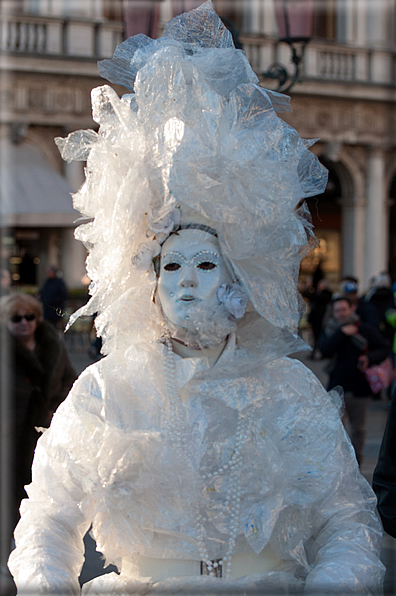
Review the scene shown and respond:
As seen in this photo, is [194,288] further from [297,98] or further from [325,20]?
[325,20]

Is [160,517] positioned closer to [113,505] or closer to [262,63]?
[113,505]

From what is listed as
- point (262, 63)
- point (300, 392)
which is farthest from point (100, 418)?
point (262, 63)

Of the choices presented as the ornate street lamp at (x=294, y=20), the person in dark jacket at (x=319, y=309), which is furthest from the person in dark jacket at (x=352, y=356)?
the person in dark jacket at (x=319, y=309)

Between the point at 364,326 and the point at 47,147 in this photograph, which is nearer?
the point at 364,326

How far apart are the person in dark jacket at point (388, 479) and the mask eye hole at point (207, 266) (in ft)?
2.15

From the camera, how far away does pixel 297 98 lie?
14312 mm

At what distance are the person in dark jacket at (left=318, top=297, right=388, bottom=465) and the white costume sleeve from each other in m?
3.46

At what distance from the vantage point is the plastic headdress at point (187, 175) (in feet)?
5.63

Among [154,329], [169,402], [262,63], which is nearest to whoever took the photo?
[169,402]

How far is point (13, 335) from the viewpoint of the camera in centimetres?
362

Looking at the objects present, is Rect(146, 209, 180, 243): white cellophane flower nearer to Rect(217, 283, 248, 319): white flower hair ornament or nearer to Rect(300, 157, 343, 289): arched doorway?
Rect(217, 283, 248, 319): white flower hair ornament

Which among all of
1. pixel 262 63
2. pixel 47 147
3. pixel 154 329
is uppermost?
pixel 262 63

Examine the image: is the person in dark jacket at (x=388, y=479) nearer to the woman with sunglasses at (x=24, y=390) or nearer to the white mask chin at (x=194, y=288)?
the white mask chin at (x=194, y=288)

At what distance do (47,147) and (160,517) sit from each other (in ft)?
39.1
